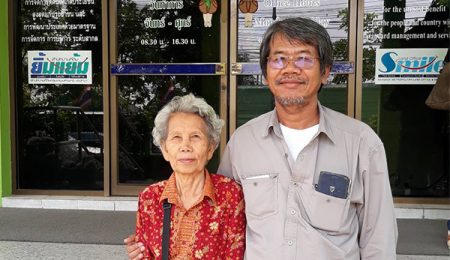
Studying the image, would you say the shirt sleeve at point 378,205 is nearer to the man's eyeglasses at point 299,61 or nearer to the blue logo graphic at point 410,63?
the man's eyeglasses at point 299,61

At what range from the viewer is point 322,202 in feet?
Result: 5.63

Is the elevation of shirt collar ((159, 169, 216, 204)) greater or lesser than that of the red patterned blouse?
greater

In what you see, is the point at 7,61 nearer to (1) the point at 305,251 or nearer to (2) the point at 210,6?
(2) the point at 210,6

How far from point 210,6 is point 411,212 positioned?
2902mm

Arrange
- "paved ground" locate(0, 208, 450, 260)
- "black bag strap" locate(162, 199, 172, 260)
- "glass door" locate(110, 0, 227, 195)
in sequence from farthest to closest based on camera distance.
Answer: "glass door" locate(110, 0, 227, 195)
"paved ground" locate(0, 208, 450, 260)
"black bag strap" locate(162, 199, 172, 260)

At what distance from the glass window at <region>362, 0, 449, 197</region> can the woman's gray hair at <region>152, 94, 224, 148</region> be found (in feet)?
10.8

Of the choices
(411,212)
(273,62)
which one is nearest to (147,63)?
(411,212)

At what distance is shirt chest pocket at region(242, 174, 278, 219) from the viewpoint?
5.77ft

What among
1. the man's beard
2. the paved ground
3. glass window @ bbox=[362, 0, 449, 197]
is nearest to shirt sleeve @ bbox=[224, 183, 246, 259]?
the man's beard

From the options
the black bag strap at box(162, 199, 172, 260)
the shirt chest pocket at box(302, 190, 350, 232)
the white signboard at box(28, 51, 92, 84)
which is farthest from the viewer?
the white signboard at box(28, 51, 92, 84)

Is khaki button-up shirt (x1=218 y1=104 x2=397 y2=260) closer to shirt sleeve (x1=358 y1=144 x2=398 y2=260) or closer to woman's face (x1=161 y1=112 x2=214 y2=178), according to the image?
shirt sleeve (x1=358 y1=144 x2=398 y2=260)

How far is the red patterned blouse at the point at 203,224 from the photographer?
1.84 m

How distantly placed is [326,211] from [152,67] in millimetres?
3696

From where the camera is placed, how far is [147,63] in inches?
201
